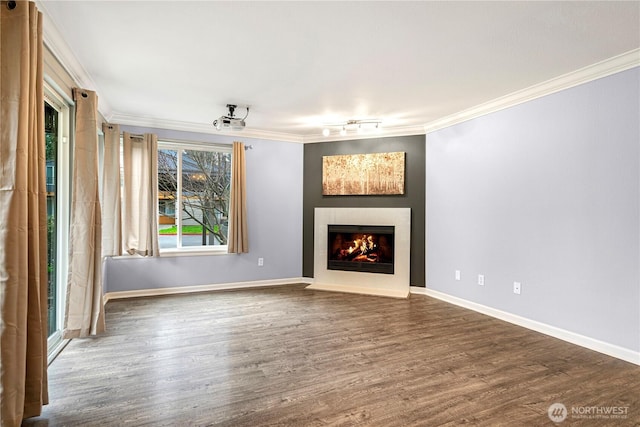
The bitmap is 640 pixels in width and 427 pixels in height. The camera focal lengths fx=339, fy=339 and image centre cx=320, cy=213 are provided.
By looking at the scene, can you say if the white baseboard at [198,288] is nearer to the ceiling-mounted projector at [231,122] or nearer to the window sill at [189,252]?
the window sill at [189,252]

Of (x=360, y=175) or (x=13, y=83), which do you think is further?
(x=360, y=175)

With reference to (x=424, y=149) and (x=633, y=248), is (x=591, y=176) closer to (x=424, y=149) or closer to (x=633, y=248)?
(x=633, y=248)

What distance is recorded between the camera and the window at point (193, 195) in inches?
194

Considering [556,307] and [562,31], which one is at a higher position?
[562,31]

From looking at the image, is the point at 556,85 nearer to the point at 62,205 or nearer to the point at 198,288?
the point at 62,205

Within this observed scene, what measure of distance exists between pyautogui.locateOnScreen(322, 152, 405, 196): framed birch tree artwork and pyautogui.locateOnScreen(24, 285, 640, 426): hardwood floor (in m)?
2.01

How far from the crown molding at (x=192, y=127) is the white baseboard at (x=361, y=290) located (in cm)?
237

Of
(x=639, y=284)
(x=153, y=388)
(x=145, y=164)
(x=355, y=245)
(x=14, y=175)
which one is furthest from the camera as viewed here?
(x=355, y=245)

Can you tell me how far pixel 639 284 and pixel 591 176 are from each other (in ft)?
3.13

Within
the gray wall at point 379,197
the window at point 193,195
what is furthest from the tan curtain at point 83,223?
the gray wall at point 379,197

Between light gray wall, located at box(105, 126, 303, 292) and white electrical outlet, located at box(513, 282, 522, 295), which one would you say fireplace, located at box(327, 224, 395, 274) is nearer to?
light gray wall, located at box(105, 126, 303, 292)

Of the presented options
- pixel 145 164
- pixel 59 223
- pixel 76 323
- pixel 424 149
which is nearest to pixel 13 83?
pixel 59 223

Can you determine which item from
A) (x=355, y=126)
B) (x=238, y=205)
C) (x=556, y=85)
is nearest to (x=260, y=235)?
(x=238, y=205)

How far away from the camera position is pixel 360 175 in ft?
17.2
